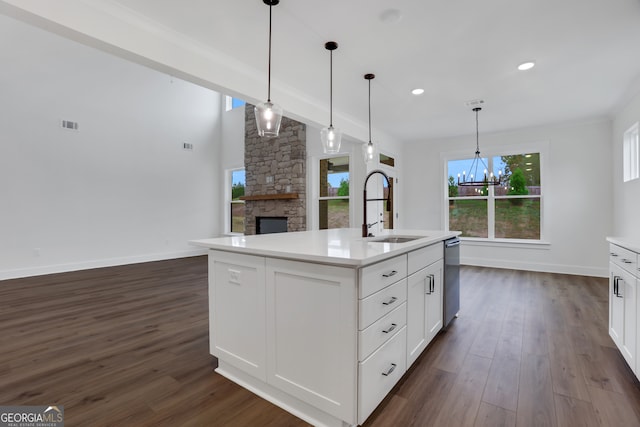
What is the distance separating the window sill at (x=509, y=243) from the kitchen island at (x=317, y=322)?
4.55 metres

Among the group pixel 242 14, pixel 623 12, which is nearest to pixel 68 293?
pixel 242 14

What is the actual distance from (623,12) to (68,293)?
640cm

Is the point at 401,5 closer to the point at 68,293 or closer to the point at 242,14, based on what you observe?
the point at 242,14

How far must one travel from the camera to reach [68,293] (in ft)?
13.1

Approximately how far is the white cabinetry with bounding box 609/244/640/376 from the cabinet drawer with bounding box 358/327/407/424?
1.39m

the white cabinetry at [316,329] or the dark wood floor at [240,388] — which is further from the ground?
the white cabinetry at [316,329]

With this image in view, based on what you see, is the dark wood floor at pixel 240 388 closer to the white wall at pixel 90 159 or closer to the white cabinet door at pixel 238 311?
the white cabinet door at pixel 238 311

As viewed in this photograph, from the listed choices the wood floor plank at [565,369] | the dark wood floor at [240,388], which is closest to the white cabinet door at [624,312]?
the dark wood floor at [240,388]

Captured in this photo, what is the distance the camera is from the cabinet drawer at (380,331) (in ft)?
4.76

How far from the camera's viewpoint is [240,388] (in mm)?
1887

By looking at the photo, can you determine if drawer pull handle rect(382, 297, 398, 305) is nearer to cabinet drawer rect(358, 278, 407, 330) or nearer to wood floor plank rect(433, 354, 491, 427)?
cabinet drawer rect(358, 278, 407, 330)

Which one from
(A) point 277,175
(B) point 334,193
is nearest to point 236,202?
(A) point 277,175

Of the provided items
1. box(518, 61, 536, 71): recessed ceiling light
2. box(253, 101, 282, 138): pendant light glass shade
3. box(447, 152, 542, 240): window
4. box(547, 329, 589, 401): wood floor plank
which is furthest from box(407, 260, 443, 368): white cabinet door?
box(447, 152, 542, 240): window

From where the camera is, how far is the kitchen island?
1.46 m
